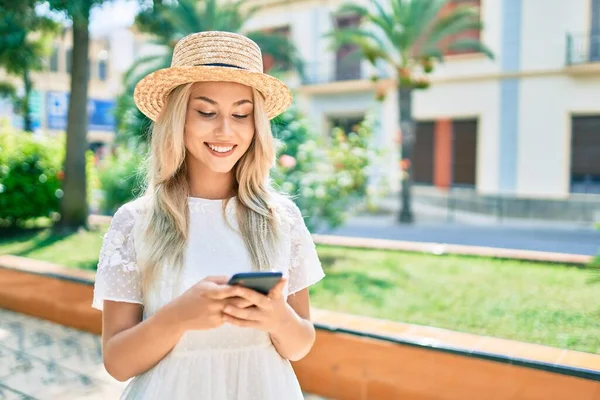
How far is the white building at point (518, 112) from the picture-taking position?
17922mm

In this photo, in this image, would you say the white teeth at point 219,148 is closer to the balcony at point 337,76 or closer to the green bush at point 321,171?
the green bush at point 321,171

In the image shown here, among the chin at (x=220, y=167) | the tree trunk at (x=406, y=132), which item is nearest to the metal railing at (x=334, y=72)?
the tree trunk at (x=406, y=132)

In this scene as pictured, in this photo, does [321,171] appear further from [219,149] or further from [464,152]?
[464,152]

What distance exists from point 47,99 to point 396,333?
36425 mm

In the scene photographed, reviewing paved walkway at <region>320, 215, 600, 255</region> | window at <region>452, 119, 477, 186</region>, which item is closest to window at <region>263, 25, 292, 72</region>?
paved walkway at <region>320, 215, 600, 255</region>

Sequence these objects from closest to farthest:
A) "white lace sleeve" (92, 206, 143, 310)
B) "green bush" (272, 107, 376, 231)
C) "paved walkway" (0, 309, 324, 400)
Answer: "white lace sleeve" (92, 206, 143, 310) < "paved walkway" (0, 309, 324, 400) < "green bush" (272, 107, 376, 231)

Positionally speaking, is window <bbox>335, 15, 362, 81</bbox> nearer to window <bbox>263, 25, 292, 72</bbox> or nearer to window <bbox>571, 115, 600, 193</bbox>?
window <bbox>263, 25, 292, 72</bbox>

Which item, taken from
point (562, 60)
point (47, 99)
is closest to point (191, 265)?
point (562, 60)

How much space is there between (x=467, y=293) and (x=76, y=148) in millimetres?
7522

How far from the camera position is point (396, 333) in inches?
141

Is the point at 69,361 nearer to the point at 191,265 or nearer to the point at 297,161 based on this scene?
the point at 191,265

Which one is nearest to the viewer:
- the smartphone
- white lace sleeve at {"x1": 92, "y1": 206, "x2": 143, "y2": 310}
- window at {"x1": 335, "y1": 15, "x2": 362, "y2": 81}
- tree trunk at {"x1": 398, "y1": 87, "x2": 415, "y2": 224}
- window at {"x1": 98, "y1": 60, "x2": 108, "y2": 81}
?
the smartphone

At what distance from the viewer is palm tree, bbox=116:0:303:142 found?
31.4ft

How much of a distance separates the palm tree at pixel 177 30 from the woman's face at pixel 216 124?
639cm
